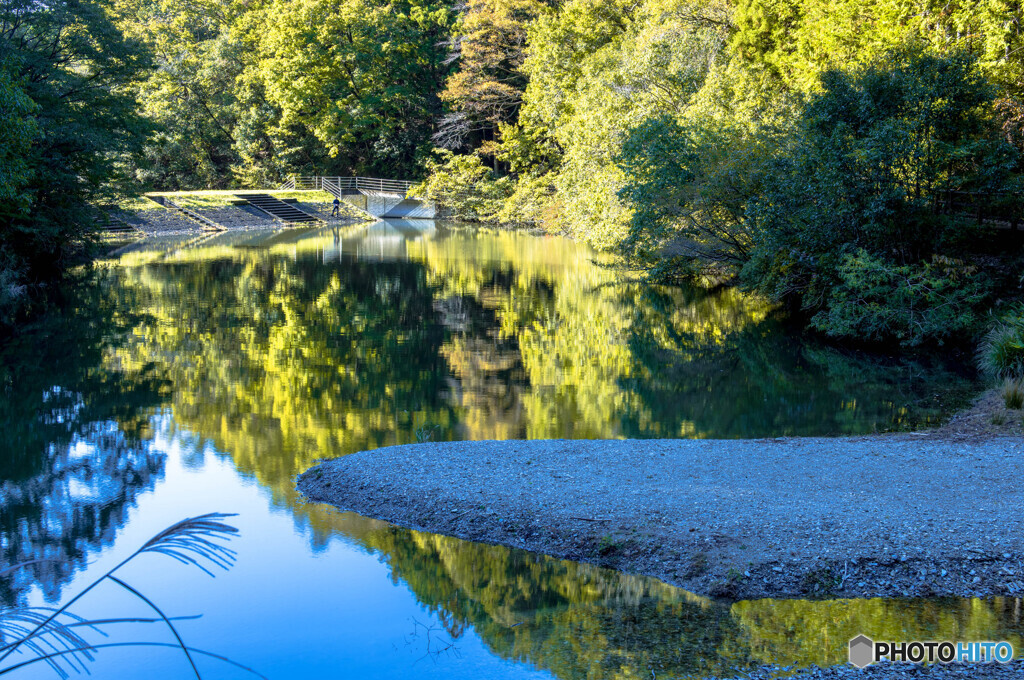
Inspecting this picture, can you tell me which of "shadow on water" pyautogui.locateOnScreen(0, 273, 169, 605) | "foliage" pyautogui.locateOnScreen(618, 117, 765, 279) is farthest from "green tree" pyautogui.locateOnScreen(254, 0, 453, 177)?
"shadow on water" pyautogui.locateOnScreen(0, 273, 169, 605)

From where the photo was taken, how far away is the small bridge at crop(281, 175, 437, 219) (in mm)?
58156

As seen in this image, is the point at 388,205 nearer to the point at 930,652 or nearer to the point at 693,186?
the point at 693,186

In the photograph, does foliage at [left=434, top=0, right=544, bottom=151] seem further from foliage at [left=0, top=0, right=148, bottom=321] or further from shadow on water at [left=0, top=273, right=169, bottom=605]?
shadow on water at [left=0, top=273, right=169, bottom=605]

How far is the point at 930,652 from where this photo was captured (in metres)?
5.89

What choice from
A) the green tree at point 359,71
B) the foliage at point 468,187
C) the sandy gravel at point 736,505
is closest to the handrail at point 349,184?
the green tree at point 359,71

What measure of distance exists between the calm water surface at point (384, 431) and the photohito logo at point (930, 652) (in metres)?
0.15

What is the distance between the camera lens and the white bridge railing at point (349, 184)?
192 feet

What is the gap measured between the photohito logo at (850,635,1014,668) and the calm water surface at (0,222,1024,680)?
15 cm

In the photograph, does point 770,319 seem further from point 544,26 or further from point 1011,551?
point 544,26

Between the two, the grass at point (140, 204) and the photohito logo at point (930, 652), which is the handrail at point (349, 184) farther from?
the photohito logo at point (930, 652)

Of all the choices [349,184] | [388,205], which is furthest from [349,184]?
[388,205]

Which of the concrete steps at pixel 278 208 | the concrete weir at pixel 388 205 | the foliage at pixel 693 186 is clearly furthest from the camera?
the concrete weir at pixel 388 205

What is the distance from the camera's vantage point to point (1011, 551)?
6.96 meters

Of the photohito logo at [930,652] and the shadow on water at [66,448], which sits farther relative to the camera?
the shadow on water at [66,448]
